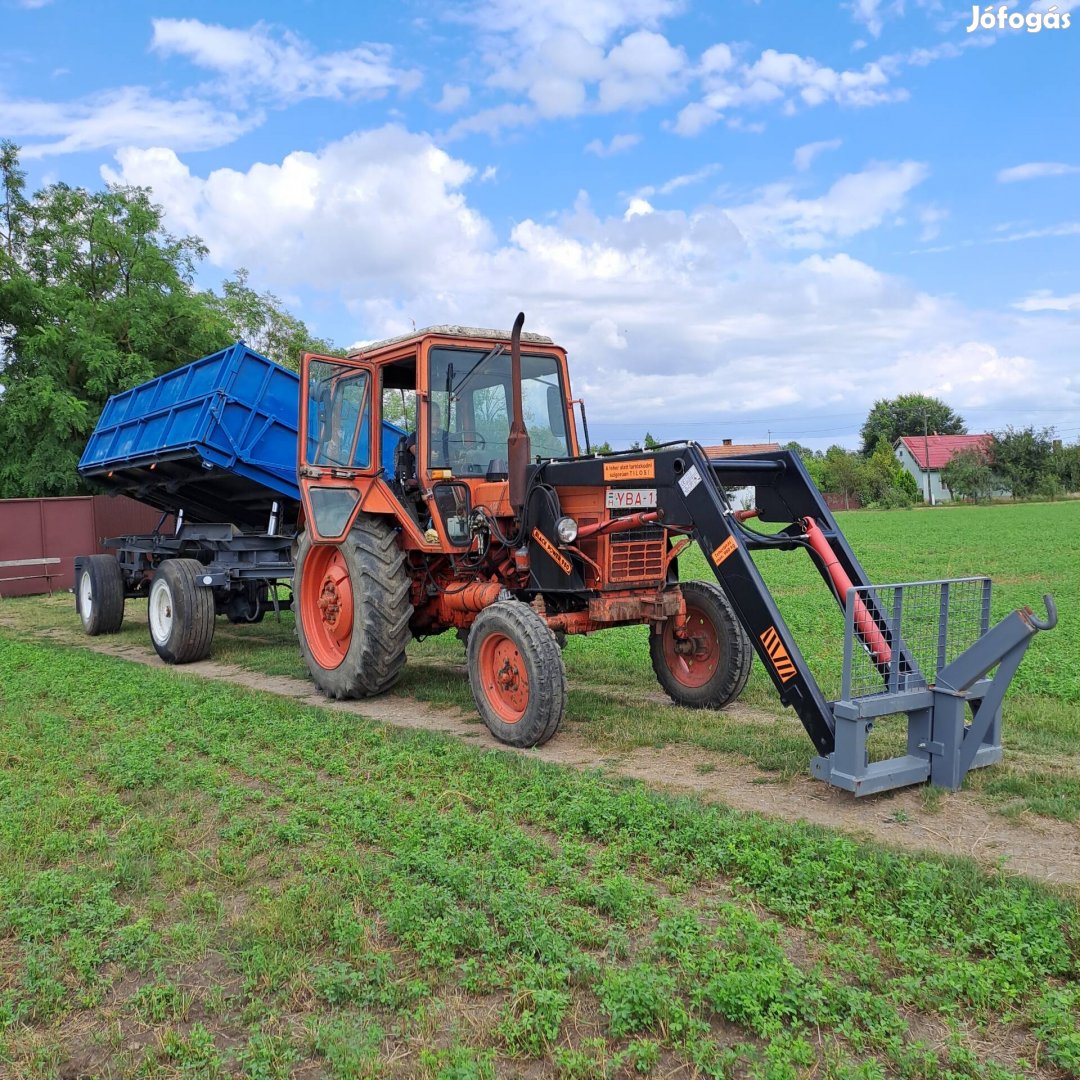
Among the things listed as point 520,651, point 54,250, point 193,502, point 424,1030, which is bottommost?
point 424,1030

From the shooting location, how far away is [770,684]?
25.5ft

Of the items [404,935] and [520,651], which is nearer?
[404,935]

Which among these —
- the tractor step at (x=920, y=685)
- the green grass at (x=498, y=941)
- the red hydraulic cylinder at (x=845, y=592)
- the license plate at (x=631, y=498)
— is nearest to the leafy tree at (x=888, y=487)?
the license plate at (x=631, y=498)

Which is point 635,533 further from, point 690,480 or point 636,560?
point 690,480

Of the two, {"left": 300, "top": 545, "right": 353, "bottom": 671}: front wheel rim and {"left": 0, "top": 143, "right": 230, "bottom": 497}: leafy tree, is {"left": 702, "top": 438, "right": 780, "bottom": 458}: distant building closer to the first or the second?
{"left": 300, "top": 545, "right": 353, "bottom": 671}: front wheel rim

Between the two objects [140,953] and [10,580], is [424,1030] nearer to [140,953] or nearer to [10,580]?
[140,953]

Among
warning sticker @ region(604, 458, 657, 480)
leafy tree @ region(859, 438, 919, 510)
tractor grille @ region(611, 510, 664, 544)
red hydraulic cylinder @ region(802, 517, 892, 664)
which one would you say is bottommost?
red hydraulic cylinder @ region(802, 517, 892, 664)

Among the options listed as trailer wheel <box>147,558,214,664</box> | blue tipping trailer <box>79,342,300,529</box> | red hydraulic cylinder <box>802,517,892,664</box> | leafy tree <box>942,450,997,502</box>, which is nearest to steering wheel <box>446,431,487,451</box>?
red hydraulic cylinder <box>802,517,892,664</box>

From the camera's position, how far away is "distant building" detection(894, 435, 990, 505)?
70.1m

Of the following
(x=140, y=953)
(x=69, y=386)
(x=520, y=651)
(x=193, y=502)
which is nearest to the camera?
(x=140, y=953)

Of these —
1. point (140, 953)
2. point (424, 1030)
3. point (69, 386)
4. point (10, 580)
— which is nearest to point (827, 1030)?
point (424, 1030)

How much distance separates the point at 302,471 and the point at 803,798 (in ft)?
16.8

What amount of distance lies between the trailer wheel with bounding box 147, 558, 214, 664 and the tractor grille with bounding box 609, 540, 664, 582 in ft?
17.4

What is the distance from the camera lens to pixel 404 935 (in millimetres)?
3504
